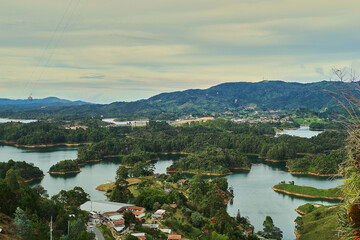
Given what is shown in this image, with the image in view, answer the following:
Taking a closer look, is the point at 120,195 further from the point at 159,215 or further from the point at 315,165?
the point at 315,165

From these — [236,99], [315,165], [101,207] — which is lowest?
[315,165]

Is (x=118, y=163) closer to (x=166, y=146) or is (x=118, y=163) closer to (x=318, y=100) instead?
(x=166, y=146)

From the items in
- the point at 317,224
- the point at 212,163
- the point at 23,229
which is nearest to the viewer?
the point at 23,229

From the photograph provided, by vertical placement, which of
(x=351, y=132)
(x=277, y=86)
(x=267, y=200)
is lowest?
(x=267, y=200)

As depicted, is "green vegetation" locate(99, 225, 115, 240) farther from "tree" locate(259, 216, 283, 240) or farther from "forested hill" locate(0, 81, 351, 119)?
"forested hill" locate(0, 81, 351, 119)

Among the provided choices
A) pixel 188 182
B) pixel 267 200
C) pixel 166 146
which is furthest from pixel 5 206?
pixel 166 146

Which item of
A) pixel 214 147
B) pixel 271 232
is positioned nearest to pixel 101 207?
pixel 271 232
